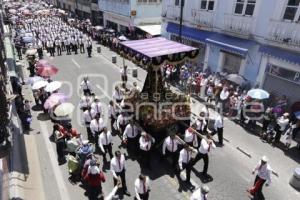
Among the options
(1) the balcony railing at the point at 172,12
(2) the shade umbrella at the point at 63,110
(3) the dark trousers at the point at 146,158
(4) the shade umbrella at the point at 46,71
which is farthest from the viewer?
(1) the balcony railing at the point at 172,12

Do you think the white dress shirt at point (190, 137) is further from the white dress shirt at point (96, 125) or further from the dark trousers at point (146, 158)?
the white dress shirt at point (96, 125)

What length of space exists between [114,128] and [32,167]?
3874mm

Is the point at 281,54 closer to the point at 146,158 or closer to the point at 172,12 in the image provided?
the point at 146,158

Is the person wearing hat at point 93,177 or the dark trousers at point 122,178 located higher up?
the person wearing hat at point 93,177

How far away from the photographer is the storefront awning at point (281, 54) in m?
12.8

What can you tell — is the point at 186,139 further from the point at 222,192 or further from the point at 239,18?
the point at 239,18

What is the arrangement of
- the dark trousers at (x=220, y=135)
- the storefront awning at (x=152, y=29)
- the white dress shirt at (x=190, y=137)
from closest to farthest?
the white dress shirt at (x=190, y=137)
the dark trousers at (x=220, y=135)
the storefront awning at (x=152, y=29)

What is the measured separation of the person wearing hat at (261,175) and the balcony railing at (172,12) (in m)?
15.7

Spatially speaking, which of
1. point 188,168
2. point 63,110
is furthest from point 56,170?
point 188,168

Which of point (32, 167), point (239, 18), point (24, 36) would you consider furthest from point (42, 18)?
point (32, 167)

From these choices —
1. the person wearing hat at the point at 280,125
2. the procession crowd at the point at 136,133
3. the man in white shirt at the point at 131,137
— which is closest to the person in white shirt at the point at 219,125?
the procession crowd at the point at 136,133

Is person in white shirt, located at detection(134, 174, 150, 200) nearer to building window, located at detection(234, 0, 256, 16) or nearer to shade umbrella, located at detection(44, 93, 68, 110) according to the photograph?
shade umbrella, located at detection(44, 93, 68, 110)

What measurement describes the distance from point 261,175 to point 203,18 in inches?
524

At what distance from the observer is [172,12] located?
2178cm
